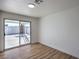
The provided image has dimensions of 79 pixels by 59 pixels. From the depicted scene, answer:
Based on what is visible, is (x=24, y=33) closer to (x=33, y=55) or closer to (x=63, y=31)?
(x=33, y=55)

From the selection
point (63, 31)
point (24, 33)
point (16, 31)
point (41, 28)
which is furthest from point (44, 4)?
point (24, 33)

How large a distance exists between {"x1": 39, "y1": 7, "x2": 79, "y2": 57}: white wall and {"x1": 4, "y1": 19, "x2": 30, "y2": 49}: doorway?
5.03ft

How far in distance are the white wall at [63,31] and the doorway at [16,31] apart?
153cm

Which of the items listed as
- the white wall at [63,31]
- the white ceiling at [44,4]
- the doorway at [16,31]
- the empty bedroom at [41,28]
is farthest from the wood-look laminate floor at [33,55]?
the white ceiling at [44,4]

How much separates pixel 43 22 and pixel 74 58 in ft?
9.94

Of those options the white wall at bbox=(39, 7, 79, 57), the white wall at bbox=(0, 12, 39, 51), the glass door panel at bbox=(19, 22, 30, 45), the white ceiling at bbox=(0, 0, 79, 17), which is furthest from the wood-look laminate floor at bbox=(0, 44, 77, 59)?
the white ceiling at bbox=(0, 0, 79, 17)

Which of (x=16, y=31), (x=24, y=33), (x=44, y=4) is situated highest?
(x=44, y=4)

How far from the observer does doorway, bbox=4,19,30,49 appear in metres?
4.00

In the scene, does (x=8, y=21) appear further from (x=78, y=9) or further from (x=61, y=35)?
(x=78, y=9)

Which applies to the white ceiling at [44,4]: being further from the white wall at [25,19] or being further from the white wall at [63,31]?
the white wall at [25,19]

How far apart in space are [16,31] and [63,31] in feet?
10.2

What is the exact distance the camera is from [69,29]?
3.12 m

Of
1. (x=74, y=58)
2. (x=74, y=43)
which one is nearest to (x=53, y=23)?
(x=74, y=43)

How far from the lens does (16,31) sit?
4422 millimetres
